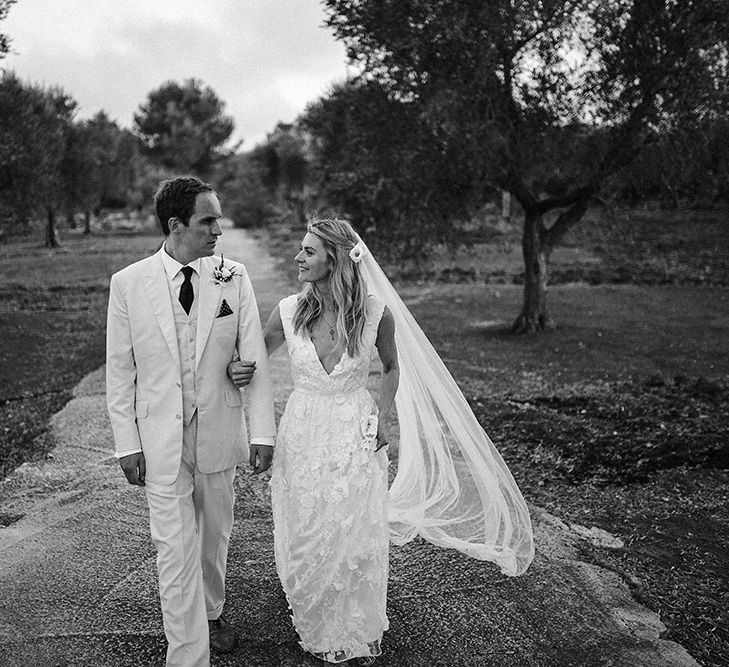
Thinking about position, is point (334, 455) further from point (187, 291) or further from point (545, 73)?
point (545, 73)

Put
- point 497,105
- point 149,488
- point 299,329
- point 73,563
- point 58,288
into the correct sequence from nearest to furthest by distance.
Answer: point 149,488, point 299,329, point 73,563, point 497,105, point 58,288

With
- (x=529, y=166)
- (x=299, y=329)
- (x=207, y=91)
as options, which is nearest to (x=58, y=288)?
(x=529, y=166)

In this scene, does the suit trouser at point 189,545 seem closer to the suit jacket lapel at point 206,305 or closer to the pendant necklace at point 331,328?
the suit jacket lapel at point 206,305

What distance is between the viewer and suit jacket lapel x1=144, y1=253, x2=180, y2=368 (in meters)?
3.53

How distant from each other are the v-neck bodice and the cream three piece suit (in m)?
0.20

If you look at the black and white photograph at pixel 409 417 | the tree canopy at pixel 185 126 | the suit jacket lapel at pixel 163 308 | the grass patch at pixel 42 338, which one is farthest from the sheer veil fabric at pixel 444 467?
the tree canopy at pixel 185 126

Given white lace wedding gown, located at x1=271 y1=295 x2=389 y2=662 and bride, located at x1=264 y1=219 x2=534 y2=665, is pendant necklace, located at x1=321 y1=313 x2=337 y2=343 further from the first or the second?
white lace wedding gown, located at x1=271 y1=295 x2=389 y2=662

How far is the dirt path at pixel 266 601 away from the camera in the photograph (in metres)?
3.79

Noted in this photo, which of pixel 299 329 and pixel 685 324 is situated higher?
pixel 299 329

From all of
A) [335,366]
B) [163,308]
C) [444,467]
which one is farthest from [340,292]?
[444,467]

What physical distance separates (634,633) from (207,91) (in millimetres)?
94467

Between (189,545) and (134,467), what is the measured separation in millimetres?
452

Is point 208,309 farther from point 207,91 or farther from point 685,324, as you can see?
point 207,91

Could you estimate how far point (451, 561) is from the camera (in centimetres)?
486
